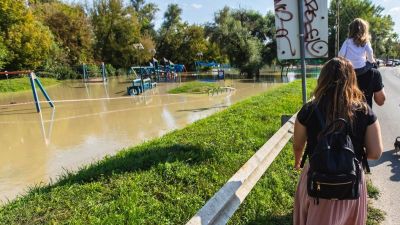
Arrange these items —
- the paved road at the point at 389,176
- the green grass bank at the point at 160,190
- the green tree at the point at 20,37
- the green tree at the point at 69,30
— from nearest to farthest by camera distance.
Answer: the green grass bank at the point at 160,190 < the paved road at the point at 389,176 < the green tree at the point at 20,37 < the green tree at the point at 69,30

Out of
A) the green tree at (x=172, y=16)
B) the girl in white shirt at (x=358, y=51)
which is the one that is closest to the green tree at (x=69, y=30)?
the green tree at (x=172, y=16)

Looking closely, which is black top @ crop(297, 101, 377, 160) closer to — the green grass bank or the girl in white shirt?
the green grass bank

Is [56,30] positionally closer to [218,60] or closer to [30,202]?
[218,60]

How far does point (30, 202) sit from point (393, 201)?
4239 millimetres

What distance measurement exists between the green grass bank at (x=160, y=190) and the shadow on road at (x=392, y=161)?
1.44 meters

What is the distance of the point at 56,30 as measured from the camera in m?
49.7

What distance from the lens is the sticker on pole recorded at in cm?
560

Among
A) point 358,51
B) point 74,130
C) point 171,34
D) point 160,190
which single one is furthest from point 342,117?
point 171,34

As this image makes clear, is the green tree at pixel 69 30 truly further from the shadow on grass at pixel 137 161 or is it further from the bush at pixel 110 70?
the shadow on grass at pixel 137 161

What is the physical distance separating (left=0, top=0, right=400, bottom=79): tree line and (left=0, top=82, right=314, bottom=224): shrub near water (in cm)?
3100

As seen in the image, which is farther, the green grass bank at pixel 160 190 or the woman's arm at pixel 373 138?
the green grass bank at pixel 160 190

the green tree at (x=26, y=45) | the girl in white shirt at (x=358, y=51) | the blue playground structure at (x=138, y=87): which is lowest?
the blue playground structure at (x=138, y=87)

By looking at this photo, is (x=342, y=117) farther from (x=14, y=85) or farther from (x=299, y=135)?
(x=14, y=85)

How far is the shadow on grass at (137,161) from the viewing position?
484 cm
